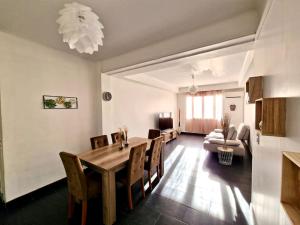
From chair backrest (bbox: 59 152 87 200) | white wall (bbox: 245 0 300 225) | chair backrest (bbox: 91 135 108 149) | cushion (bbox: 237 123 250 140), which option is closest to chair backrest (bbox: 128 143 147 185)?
chair backrest (bbox: 59 152 87 200)

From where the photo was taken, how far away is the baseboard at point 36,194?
6.55 ft

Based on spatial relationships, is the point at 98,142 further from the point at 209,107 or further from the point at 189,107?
the point at 209,107

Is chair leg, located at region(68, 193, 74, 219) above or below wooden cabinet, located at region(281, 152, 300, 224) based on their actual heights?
below

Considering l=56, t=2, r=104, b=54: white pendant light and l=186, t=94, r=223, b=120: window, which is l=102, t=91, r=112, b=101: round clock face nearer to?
l=56, t=2, r=104, b=54: white pendant light

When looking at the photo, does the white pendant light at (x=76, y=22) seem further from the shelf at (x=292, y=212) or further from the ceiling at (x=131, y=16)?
the shelf at (x=292, y=212)

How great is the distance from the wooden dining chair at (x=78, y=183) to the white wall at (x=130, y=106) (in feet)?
5.10

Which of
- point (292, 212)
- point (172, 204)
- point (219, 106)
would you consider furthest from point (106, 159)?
point (219, 106)

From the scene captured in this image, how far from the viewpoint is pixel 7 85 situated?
6.41 ft

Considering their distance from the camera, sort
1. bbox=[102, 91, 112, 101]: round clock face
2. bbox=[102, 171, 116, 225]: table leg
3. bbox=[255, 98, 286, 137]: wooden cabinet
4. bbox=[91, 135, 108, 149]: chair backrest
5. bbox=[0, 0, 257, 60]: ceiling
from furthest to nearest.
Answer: bbox=[102, 91, 112, 101]: round clock face < bbox=[91, 135, 108, 149]: chair backrest < bbox=[102, 171, 116, 225]: table leg < bbox=[0, 0, 257, 60]: ceiling < bbox=[255, 98, 286, 137]: wooden cabinet

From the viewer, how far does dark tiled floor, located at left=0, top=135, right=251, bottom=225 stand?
1.73 meters

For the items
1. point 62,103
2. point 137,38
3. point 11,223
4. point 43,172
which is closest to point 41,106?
point 62,103

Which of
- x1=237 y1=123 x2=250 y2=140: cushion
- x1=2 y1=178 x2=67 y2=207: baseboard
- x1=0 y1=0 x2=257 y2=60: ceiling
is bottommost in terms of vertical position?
x1=2 y1=178 x2=67 y2=207: baseboard

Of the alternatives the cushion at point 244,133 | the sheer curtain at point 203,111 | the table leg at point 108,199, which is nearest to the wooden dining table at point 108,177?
the table leg at point 108,199

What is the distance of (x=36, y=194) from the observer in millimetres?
2229
